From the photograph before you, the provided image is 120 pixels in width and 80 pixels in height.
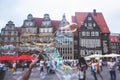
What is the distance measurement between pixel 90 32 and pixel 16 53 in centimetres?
1732

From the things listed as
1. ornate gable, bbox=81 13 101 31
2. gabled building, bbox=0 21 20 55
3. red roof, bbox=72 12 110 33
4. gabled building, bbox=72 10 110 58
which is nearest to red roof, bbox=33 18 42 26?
gabled building, bbox=0 21 20 55

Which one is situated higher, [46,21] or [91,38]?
[46,21]

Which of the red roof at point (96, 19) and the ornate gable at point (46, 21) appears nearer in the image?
the ornate gable at point (46, 21)

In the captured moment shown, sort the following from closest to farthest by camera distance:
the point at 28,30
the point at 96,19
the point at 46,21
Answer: the point at 28,30 → the point at 46,21 → the point at 96,19

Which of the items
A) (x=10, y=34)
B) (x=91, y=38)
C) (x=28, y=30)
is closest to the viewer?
(x=10, y=34)

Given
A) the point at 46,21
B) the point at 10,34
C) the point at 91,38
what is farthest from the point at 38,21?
the point at 91,38

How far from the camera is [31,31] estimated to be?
202 feet

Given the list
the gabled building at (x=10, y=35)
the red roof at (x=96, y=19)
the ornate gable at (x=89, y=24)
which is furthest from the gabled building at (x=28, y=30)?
the ornate gable at (x=89, y=24)

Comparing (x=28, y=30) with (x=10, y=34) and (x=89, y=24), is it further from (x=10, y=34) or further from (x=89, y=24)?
(x=89, y=24)

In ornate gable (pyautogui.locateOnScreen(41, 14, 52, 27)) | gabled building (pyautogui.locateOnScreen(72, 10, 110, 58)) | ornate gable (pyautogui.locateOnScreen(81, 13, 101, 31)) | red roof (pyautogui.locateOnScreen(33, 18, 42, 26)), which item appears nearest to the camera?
ornate gable (pyautogui.locateOnScreen(41, 14, 52, 27))

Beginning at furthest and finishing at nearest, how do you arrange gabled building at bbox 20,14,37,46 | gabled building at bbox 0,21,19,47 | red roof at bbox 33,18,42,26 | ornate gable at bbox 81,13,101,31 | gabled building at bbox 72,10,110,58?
ornate gable at bbox 81,13,101,31 < red roof at bbox 33,18,42,26 < gabled building at bbox 72,10,110,58 < gabled building at bbox 20,14,37,46 < gabled building at bbox 0,21,19,47

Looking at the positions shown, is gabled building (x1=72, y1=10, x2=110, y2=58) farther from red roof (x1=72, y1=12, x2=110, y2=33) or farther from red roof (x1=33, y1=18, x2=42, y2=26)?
red roof (x1=33, y1=18, x2=42, y2=26)

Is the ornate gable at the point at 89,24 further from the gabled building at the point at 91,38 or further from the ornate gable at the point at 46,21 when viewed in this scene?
the ornate gable at the point at 46,21

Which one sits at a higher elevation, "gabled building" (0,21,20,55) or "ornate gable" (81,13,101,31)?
"ornate gable" (81,13,101,31)
